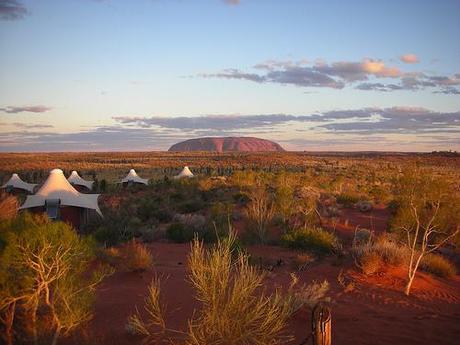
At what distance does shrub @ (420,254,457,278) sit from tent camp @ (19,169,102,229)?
14.6 m

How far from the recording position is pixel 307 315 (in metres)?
8.23

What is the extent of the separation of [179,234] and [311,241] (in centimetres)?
517

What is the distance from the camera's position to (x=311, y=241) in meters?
14.6

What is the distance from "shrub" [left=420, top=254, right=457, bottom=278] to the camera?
495 inches

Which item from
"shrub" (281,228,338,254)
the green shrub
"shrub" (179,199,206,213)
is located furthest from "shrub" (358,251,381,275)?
"shrub" (179,199,206,213)

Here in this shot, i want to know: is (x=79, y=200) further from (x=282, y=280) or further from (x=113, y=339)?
(x=113, y=339)

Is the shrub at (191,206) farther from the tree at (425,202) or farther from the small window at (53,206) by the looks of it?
the tree at (425,202)

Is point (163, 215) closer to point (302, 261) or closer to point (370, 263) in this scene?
point (302, 261)

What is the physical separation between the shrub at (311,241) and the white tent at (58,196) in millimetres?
10679

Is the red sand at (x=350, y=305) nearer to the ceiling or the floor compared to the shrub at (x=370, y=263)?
nearer to the floor

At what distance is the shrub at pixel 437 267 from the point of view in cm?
1256

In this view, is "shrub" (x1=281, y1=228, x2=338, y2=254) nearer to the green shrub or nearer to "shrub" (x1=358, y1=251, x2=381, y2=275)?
"shrub" (x1=358, y1=251, x2=381, y2=275)

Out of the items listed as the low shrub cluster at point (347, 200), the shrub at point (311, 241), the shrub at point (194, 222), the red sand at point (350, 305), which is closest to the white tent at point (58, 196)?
the shrub at point (194, 222)

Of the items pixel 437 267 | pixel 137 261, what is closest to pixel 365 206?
pixel 437 267
